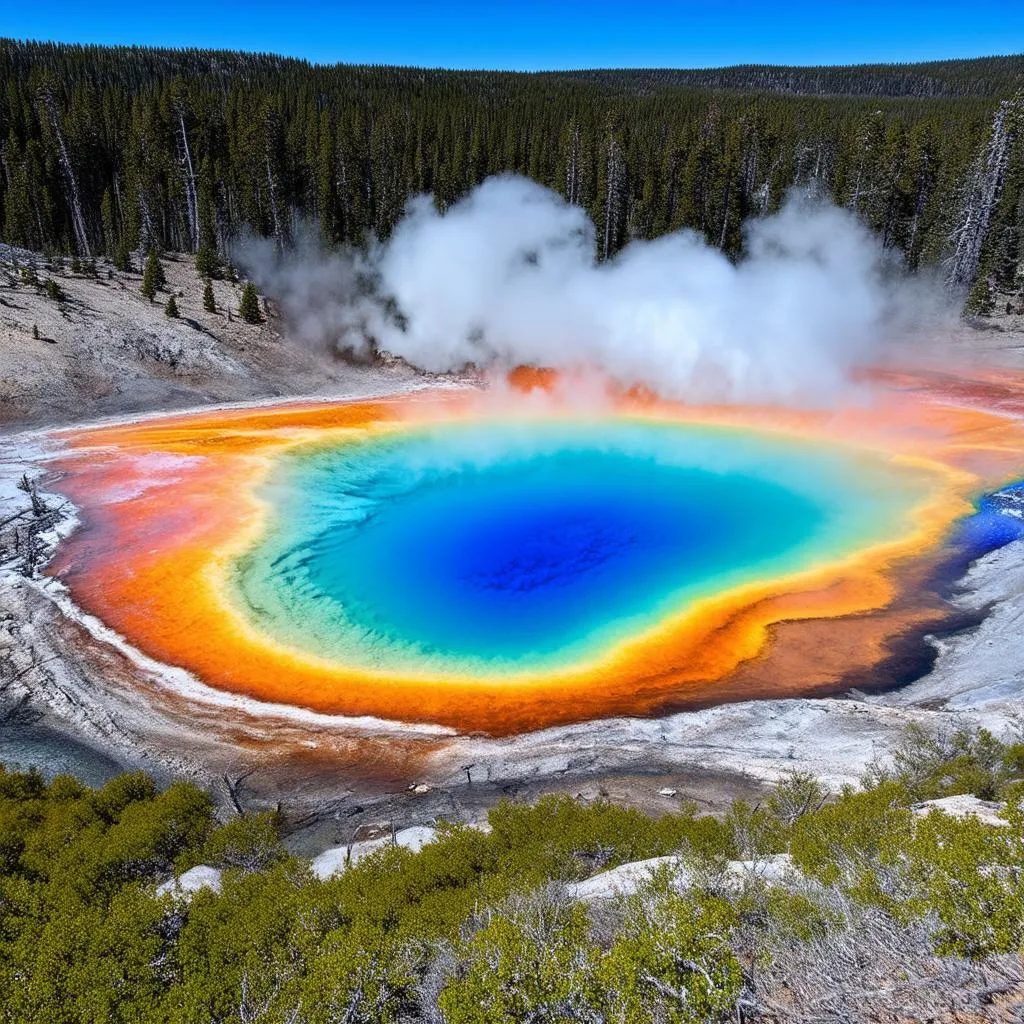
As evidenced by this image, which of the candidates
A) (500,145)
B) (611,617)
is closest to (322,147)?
(500,145)

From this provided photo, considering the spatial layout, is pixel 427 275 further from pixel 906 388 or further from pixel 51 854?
pixel 51 854

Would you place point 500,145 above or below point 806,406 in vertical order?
above

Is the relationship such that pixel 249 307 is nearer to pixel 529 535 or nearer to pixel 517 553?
pixel 529 535

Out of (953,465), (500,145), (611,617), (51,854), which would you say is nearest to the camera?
(51,854)

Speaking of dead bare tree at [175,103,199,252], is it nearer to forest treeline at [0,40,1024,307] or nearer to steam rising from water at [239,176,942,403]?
forest treeline at [0,40,1024,307]

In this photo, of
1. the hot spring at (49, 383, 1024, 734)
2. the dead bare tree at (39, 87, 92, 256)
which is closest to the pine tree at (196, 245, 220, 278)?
the dead bare tree at (39, 87, 92, 256)

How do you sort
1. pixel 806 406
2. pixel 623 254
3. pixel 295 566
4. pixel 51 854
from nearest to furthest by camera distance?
pixel 51 854, pixel 295 566, pixel 806 406, pixel 623 254
